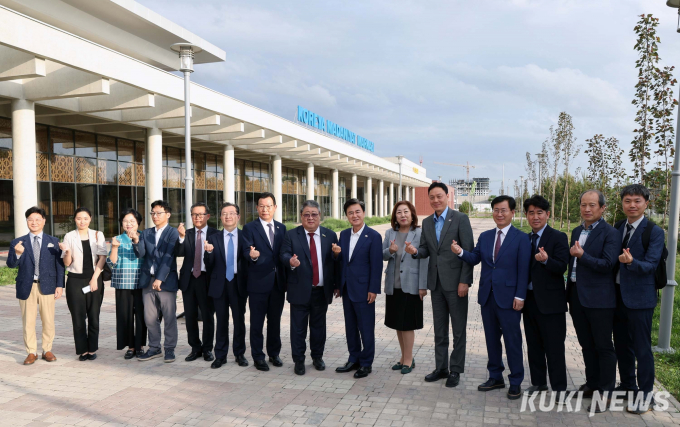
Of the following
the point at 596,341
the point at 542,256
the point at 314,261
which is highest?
the point at 542,256

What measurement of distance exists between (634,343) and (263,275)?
3.71 meters

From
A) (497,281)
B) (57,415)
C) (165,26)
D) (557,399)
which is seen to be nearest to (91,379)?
(57,415)

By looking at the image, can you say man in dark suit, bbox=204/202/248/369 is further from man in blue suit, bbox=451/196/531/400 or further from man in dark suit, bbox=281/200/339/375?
man in blue suit, bbox=451/196/531/400

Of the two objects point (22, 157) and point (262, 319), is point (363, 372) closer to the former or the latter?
point (262, 319)

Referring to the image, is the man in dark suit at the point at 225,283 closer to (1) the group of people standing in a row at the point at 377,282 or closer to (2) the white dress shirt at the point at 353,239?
(1) the group of people standing in a row at the point at 377,282

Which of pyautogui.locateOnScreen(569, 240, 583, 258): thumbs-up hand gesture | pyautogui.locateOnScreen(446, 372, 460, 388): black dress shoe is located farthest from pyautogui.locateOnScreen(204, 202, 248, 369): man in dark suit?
pyautogui.locateOnScreen(569, 240, 583, 258): thumbs-up hand gesture

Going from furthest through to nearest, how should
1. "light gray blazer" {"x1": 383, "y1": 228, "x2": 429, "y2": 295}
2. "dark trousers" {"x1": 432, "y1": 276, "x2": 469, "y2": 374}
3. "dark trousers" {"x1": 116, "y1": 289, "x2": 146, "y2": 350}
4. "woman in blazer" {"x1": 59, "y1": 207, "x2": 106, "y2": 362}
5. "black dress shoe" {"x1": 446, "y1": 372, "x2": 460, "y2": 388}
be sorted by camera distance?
"dark trousers" {"x1": 116, "y1": 289, "x2": 146, "y2": 350}
"woman in blazer" {"x1": 59, "y1": 207, "x2": 106, "y2": 362}
"light gray blazer" {"x1": 383, "y1": 228, "x2": 429, "y2": 295}
"dark trousers" {"x1": 432, "y1": 276, "x2": 469, "y2": 374}
"black dress shoe" {"x1": 446, "y1": 372, "x2": 460, "y2": 388}

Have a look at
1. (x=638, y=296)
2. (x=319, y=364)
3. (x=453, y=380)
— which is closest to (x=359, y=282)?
(x=319, y=364)

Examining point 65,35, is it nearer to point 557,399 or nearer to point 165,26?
point 165,26

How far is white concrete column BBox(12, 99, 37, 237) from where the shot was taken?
44.0 ft

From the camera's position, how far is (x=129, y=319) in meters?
6.04

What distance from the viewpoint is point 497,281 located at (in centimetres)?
476

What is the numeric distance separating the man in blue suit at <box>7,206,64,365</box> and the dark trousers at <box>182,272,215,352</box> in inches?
61.0

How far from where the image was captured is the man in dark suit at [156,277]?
5910mm
